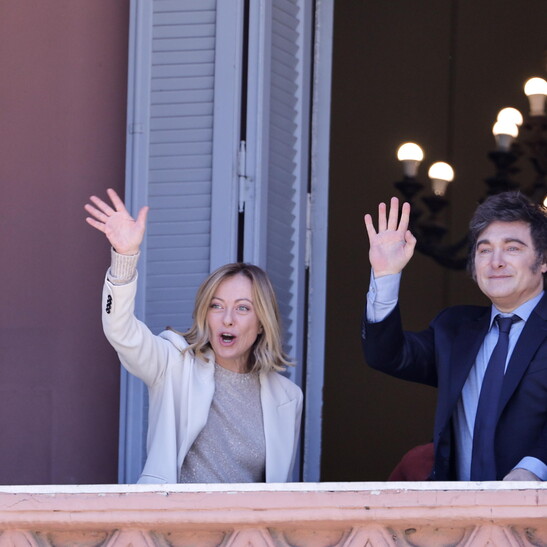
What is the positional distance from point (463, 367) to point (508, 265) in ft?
0.98

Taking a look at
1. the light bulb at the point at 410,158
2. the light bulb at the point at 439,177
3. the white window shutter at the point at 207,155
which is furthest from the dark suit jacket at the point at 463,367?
the light bulb at the point at 439,177

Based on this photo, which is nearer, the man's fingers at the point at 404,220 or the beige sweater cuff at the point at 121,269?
the beige sweater cuff at the point at 121,269

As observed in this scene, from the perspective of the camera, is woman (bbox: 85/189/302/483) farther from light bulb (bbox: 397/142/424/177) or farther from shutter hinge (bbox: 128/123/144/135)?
light bulb (bbox: 397/142/424/177)

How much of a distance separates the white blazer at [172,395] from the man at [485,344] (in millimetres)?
316

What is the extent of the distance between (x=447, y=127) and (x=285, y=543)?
5.61 m

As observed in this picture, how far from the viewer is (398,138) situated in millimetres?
8430

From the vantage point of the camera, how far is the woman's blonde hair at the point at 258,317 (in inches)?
153

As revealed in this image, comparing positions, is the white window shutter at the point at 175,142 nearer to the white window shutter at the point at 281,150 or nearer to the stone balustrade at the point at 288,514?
the white window shutter at the point at 281,150

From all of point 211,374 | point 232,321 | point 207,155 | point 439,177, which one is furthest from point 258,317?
point 439,177

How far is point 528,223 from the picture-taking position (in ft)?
12.5

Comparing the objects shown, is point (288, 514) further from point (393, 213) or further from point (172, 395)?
point (393, 213)

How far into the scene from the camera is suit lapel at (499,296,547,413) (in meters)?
3.61

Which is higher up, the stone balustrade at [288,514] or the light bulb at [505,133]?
the light bulb at [505,133]

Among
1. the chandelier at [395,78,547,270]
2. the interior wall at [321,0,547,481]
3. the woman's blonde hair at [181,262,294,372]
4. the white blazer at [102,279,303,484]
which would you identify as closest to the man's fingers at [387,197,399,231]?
the woman's blonde hair at [181,262,294,372]
